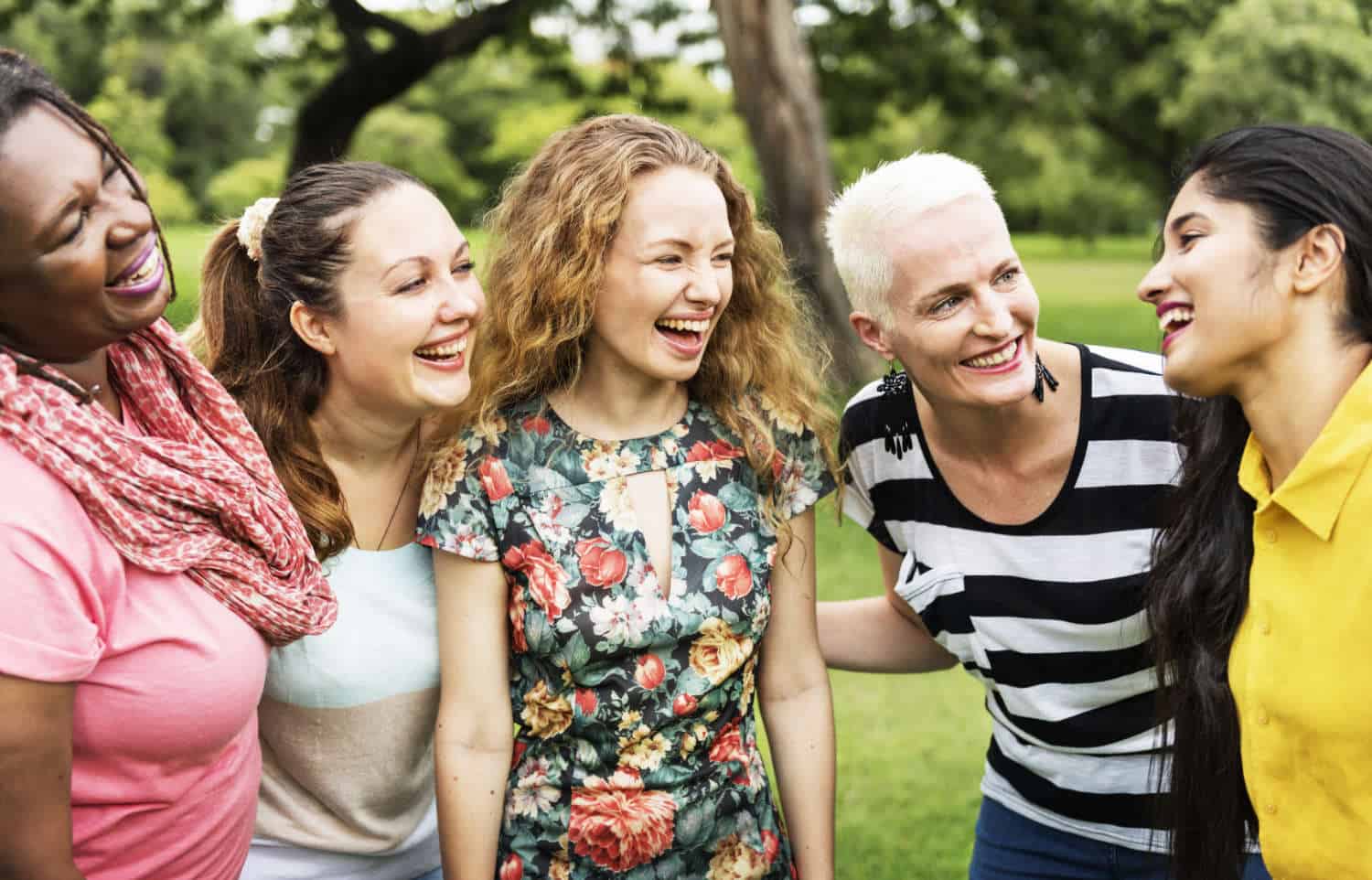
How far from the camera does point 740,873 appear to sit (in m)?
2.79

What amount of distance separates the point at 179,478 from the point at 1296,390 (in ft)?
5.84

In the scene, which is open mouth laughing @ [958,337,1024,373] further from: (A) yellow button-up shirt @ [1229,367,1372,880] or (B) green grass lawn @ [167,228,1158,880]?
(B) green grass lawn @ [167,228,1158,880]

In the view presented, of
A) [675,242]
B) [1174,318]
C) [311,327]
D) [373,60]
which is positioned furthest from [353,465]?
[373,60]

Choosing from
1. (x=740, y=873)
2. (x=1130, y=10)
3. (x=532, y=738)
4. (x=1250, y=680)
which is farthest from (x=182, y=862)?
(x=1130, y=10)

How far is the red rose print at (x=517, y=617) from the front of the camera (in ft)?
8.94

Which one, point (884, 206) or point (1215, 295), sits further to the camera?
point (884, 206)

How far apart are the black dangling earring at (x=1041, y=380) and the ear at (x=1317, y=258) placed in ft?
2.38

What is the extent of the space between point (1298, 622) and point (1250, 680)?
0.50 ft

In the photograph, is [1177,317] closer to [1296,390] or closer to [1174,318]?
[1174,318]

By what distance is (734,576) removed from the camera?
277 centimetres

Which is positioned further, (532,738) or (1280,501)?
(532,738)

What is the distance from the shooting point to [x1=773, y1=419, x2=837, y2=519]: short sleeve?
291cm

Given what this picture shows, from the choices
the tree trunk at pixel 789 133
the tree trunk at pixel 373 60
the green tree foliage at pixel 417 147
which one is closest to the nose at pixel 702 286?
the tree trunk at pixel 789 133

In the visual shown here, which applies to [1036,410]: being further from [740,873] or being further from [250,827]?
[250,827]
